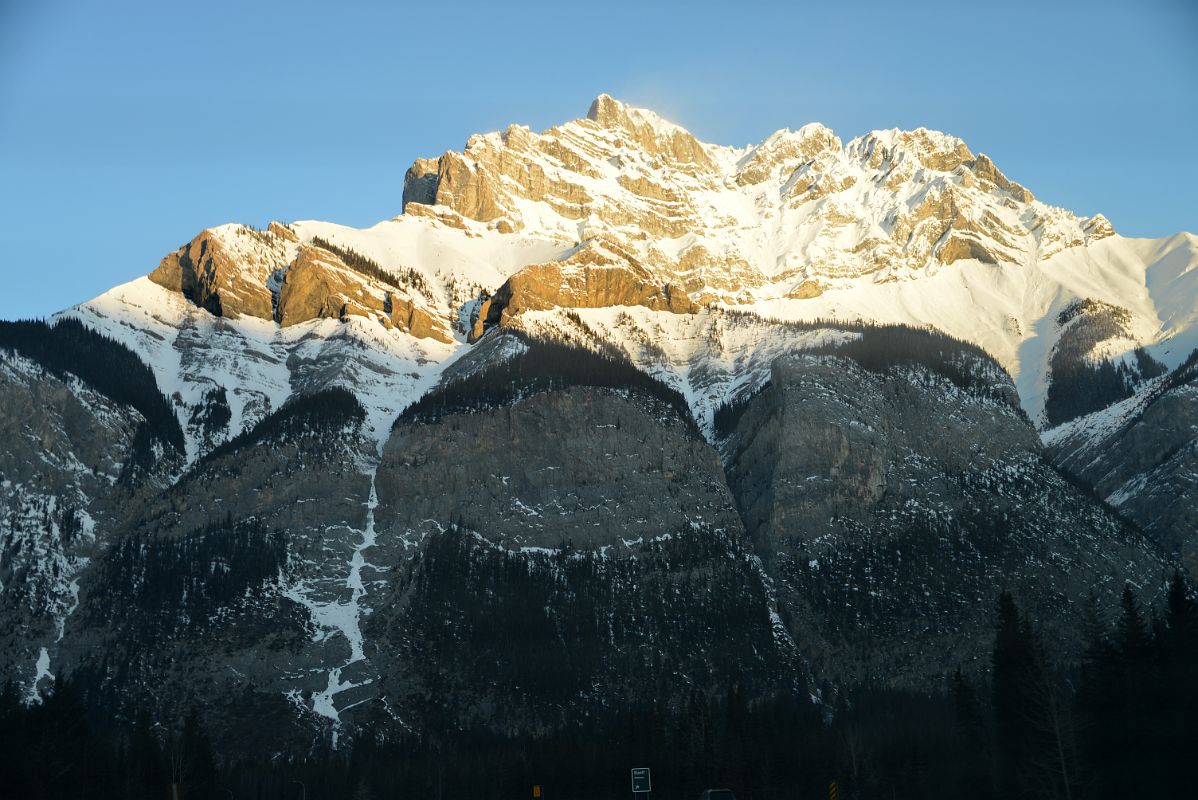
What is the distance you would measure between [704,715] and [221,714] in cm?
6464

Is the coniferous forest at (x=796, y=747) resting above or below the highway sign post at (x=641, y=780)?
above

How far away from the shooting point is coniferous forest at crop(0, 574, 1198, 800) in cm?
9700

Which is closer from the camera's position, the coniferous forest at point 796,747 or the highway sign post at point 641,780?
the coniferous forest at point 796,747

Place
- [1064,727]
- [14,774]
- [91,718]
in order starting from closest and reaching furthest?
1. [1064,727]
2. [14,774]
3. [91,718]

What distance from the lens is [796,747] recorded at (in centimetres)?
14725

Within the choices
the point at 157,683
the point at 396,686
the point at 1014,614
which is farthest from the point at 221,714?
the point at 1014,614

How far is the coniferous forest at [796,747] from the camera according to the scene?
318ft

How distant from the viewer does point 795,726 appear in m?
156

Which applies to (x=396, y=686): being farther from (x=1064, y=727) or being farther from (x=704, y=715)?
(x=1064, y=727)

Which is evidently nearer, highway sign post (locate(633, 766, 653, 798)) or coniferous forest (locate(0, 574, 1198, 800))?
coniferous forest (locate(0, 574, 1198, 800))

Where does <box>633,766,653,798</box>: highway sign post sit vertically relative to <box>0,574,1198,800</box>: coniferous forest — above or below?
below

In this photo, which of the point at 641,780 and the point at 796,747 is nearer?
the point at 641,780

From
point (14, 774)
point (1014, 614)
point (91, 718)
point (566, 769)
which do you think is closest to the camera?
point (14, 774)

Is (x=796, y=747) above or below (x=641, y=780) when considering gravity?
above
